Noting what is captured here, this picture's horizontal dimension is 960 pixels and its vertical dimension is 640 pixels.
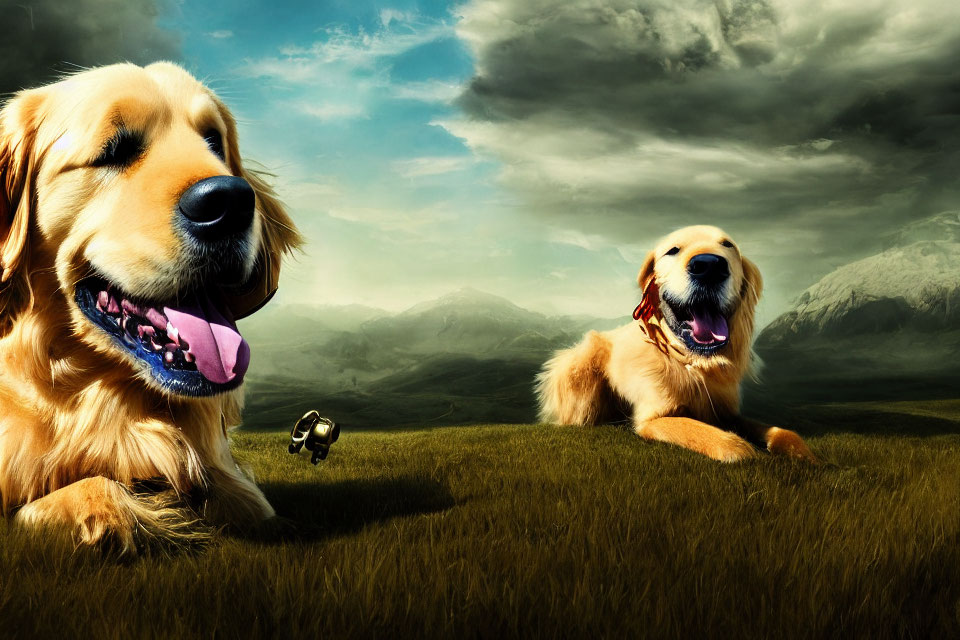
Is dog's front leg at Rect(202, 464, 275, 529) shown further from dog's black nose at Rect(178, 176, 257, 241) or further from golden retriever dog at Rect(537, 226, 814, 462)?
golden retriever dog at Rect(537, 226, 814, 462)

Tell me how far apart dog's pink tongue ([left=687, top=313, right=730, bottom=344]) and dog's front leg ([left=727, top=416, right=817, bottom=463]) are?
0.90m

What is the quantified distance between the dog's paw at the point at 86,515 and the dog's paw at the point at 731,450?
13.8 ft

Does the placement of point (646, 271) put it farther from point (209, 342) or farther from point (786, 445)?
point (209, 342)

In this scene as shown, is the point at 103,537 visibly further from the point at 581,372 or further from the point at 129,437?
the point at 581,372

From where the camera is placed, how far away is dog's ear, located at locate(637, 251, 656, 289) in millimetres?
6801

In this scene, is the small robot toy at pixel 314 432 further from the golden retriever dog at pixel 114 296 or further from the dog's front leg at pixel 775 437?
the dog's front leg at pixel 775 437

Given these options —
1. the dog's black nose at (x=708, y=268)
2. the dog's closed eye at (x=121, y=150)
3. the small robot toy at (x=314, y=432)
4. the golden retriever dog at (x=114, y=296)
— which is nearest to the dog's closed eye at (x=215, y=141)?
the golden retriever dog at (x=114, y=296)

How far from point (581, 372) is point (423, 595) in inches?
233

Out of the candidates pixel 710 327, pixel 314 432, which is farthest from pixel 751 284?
pixel 314 432

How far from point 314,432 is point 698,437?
3362 mm

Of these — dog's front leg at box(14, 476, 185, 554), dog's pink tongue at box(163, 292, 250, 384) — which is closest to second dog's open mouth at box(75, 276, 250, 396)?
dog's pink tongue at box(163, 292, 250, 384)

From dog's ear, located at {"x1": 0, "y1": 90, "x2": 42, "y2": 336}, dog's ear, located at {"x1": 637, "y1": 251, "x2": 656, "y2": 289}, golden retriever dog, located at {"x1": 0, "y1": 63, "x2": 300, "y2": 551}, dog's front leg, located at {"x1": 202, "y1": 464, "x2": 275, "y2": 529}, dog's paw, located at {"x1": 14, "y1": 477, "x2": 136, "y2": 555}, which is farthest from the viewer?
dog's ear, located at {"x1": 637, "y1": 251, "x2": 656, "y2": 289}

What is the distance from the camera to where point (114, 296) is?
3.12m

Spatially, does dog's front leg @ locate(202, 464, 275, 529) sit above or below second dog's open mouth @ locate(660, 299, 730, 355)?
below
